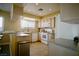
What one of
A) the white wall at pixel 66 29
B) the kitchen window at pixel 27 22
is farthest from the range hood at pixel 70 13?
the kitchen window at pixel 27 22

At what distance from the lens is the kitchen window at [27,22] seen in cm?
141

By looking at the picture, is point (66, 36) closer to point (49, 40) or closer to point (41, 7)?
point (49, 40)

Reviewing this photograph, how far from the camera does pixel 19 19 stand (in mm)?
1404

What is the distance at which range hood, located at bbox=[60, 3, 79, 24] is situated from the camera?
1.38 metres

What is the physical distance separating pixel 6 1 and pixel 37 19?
0.48 metres

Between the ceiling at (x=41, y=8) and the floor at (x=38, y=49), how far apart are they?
0.43 meters

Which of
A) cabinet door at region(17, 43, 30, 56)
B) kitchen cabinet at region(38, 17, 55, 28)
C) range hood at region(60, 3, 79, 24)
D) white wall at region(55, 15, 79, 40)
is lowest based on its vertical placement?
cabinet door at region(17, 43, 30, 56)

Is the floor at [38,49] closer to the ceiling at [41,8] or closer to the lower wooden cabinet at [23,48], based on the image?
the lower wooden cabinet at [23,48]

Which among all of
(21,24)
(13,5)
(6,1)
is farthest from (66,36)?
(6,1)

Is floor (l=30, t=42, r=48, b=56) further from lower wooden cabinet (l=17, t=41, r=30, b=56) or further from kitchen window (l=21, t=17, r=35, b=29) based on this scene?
kitchen window (l=21, t=17, r=35, b=29)

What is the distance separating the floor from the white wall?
246mm

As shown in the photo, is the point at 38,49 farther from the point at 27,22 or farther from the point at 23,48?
the point at 27,22

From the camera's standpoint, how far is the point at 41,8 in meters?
1.42

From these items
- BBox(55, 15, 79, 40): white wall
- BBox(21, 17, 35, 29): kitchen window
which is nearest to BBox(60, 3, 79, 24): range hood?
BBox(55, 15, 79, 40): white wall
